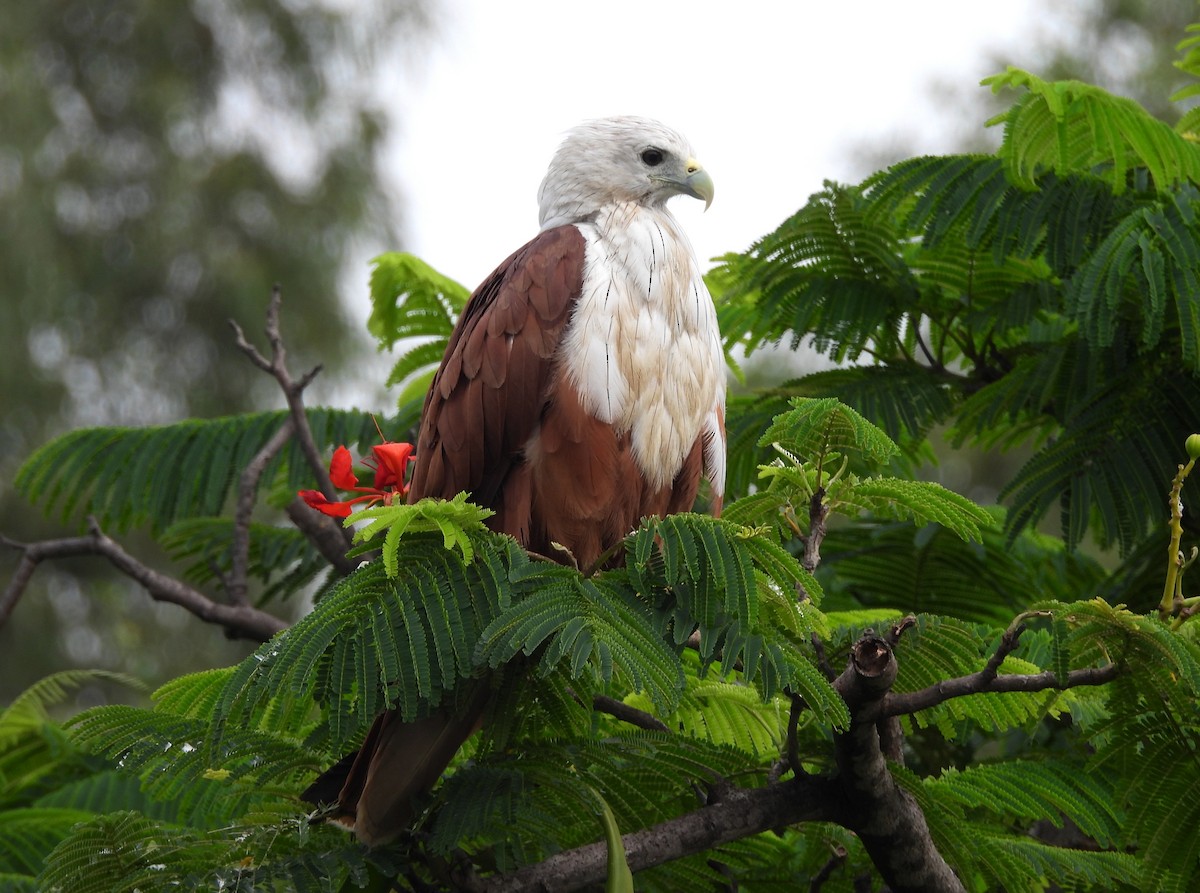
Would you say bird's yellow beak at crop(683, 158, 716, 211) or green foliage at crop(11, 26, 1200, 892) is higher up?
bird's yellow beak at crop(683, 158, 716, 211)

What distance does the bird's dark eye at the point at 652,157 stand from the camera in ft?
14.2

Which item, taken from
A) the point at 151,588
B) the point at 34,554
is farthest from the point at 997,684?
the point at 34,554

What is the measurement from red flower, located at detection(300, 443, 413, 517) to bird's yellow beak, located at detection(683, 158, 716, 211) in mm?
1526

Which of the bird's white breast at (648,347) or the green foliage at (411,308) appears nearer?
the bird's white breast at (648,347)

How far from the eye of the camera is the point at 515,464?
12.0ft

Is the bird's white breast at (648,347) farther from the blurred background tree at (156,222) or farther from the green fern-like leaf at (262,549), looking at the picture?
the blurred background tree at (156,222)

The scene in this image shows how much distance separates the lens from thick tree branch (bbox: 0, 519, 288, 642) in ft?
14.5

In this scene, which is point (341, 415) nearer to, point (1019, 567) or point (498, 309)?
point (498, 309)

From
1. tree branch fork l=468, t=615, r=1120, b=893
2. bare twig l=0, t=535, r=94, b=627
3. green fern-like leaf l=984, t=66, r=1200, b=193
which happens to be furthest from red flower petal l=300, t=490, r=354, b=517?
green fern-like leaf l=984, t=66, r=1200, b=193

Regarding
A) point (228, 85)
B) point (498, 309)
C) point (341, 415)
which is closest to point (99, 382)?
point (228, 85)

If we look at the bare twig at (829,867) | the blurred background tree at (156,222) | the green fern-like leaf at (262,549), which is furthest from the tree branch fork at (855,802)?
the blurred background tree at (156,222)

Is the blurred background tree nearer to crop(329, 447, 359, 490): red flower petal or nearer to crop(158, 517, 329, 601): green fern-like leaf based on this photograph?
crop(158, 517, 329, 601): green fern-like leaf

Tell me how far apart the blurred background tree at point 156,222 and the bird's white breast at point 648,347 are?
8839 mm

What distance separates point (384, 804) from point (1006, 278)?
2736mm
